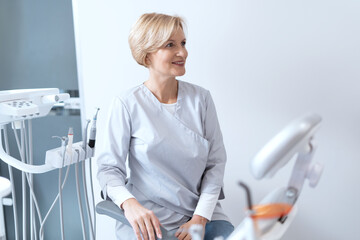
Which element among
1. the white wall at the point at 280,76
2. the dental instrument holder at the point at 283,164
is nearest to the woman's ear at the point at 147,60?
the white wall at the point at 280,76

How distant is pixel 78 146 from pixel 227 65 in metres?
0.72

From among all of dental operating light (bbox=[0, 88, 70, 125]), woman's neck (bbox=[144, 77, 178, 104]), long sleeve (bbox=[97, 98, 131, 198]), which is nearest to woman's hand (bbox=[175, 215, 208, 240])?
long sleeve (bbox=[97, 98, 131, 198])

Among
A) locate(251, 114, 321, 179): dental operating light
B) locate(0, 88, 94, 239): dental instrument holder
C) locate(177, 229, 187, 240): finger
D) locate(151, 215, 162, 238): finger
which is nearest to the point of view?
locate(251, 114, 321, 179): dental operating light

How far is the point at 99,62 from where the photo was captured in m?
1.78

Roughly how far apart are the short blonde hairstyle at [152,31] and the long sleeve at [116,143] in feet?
0.68

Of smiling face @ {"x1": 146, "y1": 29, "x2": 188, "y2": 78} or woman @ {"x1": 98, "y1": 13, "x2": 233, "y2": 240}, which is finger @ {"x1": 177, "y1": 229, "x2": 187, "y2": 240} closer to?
woman @ {"x1": 98, "y1": 13, "x2": 233, "y2": 240}

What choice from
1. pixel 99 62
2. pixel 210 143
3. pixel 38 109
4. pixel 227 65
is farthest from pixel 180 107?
pixel 99 62

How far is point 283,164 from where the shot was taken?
23.7 inches

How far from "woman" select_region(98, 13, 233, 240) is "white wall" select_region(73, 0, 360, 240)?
0.33m

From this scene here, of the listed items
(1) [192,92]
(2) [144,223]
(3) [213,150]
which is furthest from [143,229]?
(1) [192,92]

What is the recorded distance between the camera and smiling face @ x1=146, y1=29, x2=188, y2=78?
1.23 metres

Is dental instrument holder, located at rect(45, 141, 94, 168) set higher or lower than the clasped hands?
higher

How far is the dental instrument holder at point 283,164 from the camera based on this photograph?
21.7 inches

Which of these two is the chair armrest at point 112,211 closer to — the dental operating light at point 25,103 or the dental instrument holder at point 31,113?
Result: the dental instrument holder at point 31,113
